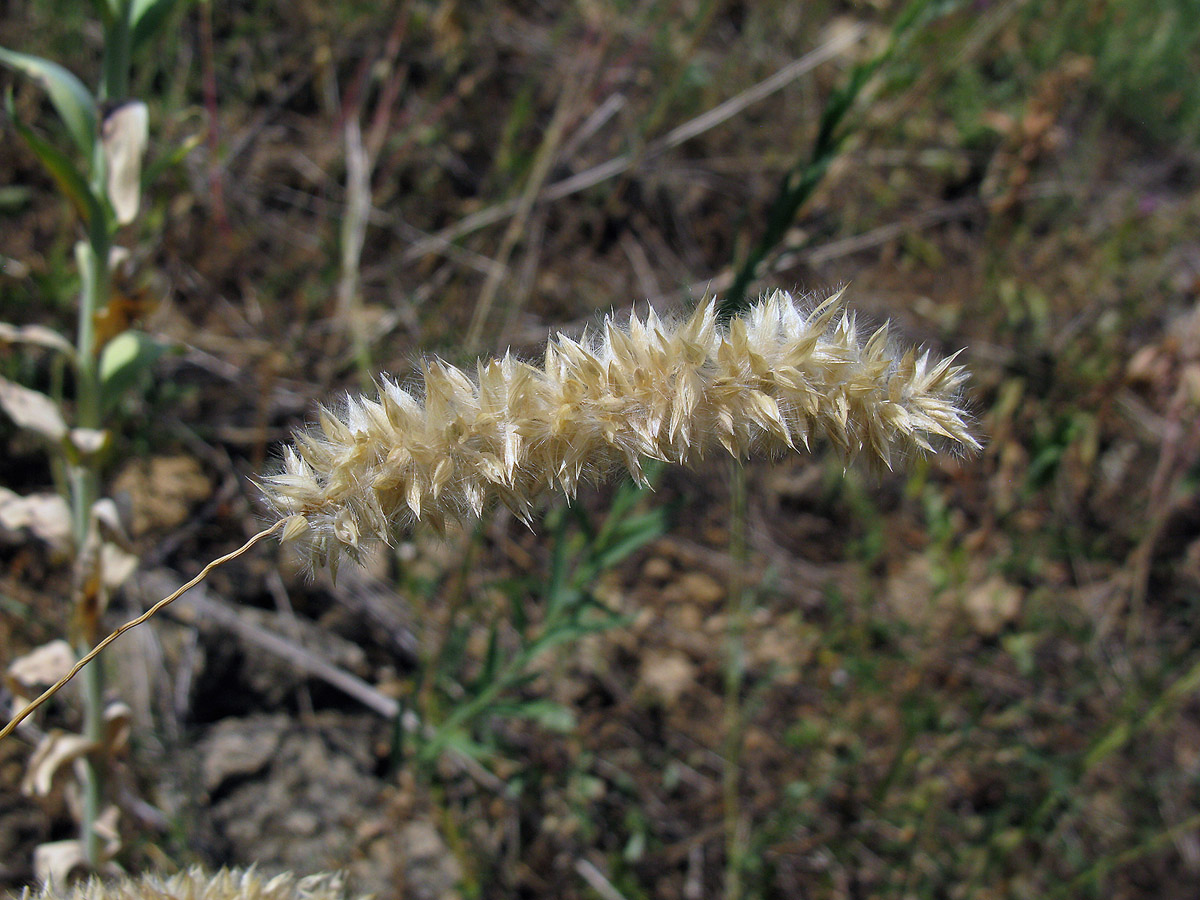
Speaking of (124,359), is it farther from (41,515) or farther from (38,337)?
(41,515)

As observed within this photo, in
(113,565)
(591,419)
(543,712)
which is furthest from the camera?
(543,712)

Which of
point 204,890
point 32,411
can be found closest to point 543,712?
point 204,890

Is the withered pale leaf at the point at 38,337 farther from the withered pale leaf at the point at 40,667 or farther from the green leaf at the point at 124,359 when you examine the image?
the withered pale leaf at the point at 40,667

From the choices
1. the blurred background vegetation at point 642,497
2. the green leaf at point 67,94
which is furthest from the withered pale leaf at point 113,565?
the green leaf at point 67,94

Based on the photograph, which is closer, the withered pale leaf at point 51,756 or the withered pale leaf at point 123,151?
the withered pale leaf at point 123,151

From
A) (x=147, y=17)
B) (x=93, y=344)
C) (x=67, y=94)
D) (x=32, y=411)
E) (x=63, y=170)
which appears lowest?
(x=32, y=411)

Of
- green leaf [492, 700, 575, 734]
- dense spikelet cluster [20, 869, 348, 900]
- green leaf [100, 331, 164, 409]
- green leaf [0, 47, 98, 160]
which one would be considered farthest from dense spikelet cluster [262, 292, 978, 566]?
green leaf [492, 700, 575, 734]

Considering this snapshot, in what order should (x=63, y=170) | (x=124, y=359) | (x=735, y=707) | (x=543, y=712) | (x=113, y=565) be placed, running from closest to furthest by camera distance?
(x=63, y=170), (x=124, y=359), (x=113, y=565), (x=543, y=712), (x=735, y=707)
